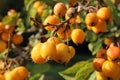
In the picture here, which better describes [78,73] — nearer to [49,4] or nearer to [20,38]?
[49,4]

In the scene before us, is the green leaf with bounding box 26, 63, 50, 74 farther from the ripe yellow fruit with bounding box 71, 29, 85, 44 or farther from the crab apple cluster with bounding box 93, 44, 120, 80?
the crab apple cluster with bounding box 93, 44, 120, 80

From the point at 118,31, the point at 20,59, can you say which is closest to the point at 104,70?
the point at 118,31

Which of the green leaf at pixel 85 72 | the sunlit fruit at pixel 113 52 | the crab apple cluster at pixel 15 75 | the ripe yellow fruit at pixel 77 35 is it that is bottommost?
the green leaf at pixel 85 72

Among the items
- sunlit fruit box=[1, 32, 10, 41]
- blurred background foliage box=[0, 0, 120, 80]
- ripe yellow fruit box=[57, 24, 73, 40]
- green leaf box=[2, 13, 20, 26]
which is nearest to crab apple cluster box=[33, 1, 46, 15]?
blurred background foliage box=[0, 0, 120, 80]

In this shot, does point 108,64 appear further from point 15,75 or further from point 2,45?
point 2,45

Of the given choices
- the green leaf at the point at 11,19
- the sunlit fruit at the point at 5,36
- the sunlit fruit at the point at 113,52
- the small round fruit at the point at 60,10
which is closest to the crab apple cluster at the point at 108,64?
the sunlit fruit at the point at 113,52

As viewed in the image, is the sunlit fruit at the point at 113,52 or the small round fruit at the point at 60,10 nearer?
the sunlit fruit at the point at 113,52

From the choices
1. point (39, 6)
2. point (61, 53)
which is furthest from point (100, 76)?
point (39, 6)

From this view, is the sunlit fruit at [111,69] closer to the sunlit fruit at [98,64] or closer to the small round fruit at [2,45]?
the sunlit fruit at [98,64]
